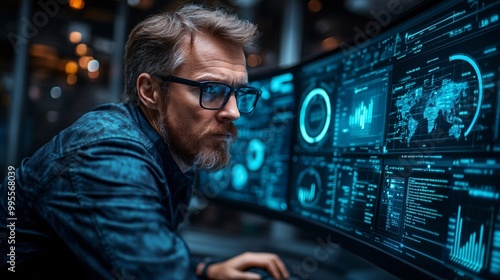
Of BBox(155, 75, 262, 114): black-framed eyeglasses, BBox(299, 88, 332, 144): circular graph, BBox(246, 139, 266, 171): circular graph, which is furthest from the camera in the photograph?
BBox(246, 139, 266, 171): circular graph

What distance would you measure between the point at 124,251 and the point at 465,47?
2.25 feet

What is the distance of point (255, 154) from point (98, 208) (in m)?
0.96

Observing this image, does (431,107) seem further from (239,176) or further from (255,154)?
(239,176)

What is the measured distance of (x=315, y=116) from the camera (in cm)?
123

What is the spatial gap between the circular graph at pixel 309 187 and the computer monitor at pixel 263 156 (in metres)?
0.09

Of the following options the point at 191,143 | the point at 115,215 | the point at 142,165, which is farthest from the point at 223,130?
the point at 115,215

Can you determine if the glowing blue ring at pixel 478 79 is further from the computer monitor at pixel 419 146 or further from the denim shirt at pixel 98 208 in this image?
the denim shirt at pixel 98 208

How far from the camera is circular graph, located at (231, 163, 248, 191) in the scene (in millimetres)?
1591

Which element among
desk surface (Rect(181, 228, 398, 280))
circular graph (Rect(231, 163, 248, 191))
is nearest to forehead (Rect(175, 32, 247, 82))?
desk surface (Rect(181, 228, 398, 280))

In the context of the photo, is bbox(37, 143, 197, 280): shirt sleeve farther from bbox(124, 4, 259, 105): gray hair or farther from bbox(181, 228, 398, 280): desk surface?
bbox(181, 228, 398, 280): desk surface

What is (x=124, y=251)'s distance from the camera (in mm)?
616

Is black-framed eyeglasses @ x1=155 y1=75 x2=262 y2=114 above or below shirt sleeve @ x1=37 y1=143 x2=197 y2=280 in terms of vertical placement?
above

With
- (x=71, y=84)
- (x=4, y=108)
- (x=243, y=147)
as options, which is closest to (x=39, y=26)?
(x=71, y=84)

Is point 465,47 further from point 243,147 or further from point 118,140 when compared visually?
point 243,147
